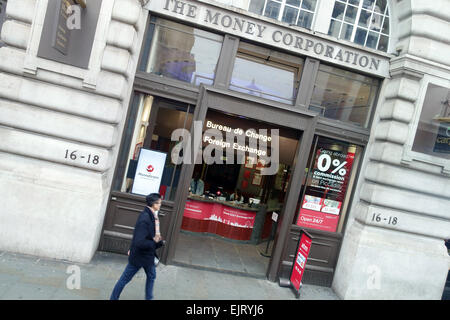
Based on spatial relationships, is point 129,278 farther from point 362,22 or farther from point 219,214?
point 362,22

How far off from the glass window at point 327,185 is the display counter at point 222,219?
2684mm

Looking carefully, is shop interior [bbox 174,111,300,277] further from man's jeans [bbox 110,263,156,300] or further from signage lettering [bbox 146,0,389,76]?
man's jeans [bbox 110,263,156,300]

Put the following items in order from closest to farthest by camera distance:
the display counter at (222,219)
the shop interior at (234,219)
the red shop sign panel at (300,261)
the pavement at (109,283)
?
the pavement at (109,283) → the red shop sign panel at (300,261) → the shop interior at (234,219) → the display counter at (222,219)

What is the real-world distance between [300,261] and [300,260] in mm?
22

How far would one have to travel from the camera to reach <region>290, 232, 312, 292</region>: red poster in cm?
677

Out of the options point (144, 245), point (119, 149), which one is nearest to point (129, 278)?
point (144, 245)

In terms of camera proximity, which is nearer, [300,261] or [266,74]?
[300,261]

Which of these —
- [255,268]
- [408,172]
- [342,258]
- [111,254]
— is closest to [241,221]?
[255,268]

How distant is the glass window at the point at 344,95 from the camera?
7.61m

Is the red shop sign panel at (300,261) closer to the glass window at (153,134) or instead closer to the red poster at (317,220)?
the red poster at (317,220)

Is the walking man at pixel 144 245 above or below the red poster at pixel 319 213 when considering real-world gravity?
below

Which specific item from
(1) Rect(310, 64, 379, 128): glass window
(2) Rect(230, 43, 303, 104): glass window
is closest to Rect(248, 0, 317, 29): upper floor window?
(2) Rect(230, 43, 303, 104): glass window

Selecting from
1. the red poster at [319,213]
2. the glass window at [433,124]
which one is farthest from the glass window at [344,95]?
the red poster at [319,213]

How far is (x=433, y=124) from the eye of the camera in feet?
23.9
